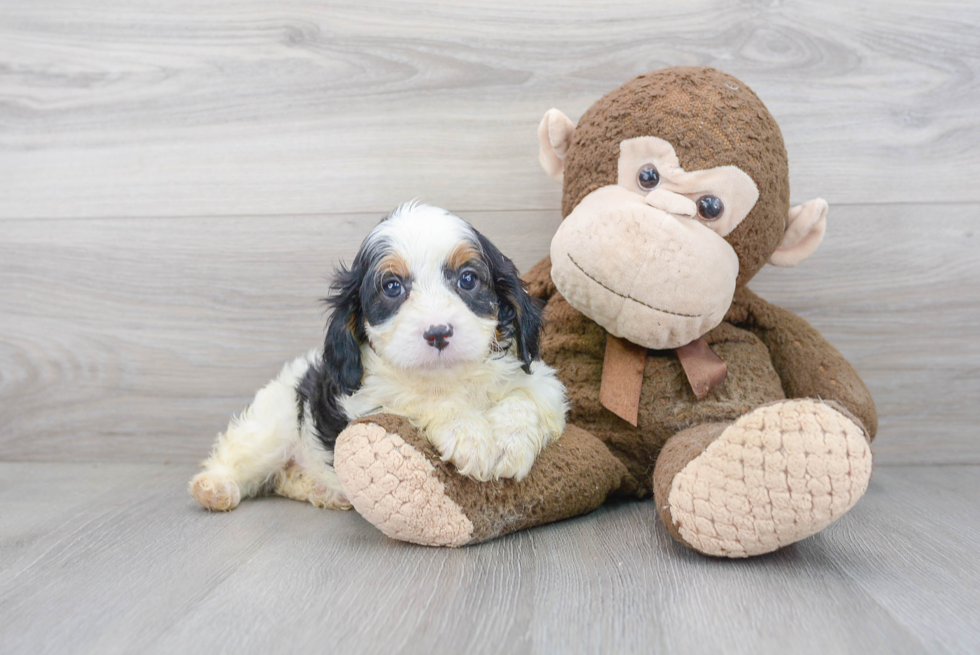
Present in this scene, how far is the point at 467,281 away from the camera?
4.37 feet

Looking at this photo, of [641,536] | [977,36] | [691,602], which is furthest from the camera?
[977,36]

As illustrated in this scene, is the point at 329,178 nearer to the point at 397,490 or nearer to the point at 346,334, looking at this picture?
the point at 346,334

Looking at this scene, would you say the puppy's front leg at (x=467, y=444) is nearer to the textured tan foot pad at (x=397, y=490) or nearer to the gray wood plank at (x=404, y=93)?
the textured tan foot pad at (x=397, y=490)

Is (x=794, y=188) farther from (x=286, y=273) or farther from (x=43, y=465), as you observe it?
(x=43, y=465)

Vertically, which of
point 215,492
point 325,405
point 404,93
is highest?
point 404,93

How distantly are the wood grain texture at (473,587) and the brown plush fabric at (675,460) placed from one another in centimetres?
7

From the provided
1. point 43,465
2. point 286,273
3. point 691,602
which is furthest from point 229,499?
point 691,602

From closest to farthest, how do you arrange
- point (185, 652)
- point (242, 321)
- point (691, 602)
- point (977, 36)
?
point (185, 652)
point (691, 602)
point (977, 36)
point (242, 321)

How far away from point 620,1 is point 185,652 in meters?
1.73

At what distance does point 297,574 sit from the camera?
120 cm

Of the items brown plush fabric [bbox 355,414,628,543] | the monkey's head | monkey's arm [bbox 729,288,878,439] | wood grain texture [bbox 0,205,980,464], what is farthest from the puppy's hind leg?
monkey's arm [bbox 729,288,878,439]

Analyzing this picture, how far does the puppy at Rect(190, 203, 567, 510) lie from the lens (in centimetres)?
127

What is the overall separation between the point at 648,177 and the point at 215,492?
1.12m

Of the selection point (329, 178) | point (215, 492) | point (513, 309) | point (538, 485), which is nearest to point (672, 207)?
point (513, 309)
